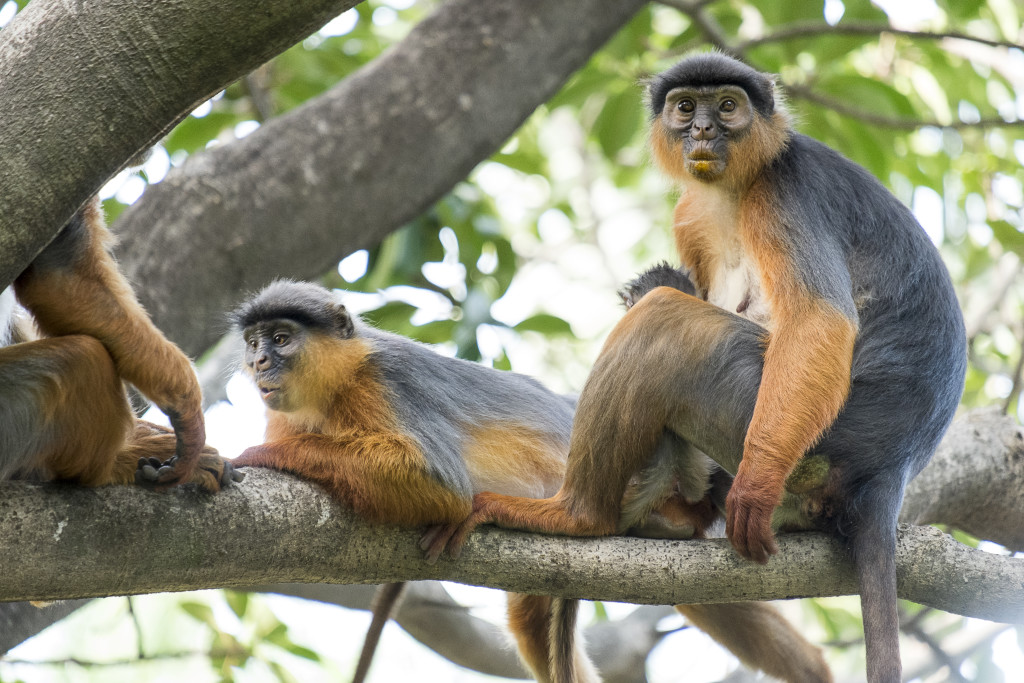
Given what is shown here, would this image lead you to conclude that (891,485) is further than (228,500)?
Yes

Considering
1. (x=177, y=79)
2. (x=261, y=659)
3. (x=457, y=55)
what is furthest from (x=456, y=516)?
(x=457, y=55)

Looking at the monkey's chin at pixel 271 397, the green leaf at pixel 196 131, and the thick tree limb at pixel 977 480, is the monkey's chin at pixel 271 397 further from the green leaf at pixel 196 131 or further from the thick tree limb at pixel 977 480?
the thick tree limb at pixel 977 480

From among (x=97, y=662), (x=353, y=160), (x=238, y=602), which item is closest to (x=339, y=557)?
(x=97, y=662)

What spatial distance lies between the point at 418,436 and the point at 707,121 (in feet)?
5.87

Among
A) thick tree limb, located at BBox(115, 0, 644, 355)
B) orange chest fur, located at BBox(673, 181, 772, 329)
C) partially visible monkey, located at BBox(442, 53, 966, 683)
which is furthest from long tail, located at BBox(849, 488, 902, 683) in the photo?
thick tree limb, located at BBox(115, 0, 644, 355)

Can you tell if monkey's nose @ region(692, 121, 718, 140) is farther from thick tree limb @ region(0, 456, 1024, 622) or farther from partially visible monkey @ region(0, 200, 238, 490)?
partially visible monkey @ region(0, 200, 238, 490)

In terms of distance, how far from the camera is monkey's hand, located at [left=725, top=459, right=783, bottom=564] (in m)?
3.42

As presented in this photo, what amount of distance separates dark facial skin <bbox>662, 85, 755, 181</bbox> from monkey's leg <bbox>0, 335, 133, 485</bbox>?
2452mm

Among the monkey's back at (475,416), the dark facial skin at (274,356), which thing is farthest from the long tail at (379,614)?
the dark facial skin at (274,356)

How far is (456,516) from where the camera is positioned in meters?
3.71

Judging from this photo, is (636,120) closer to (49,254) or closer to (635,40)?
(635,40)

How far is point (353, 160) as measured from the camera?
6242 millimetres

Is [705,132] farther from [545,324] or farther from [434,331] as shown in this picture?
[434,331]

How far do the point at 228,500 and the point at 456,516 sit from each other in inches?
34.1
